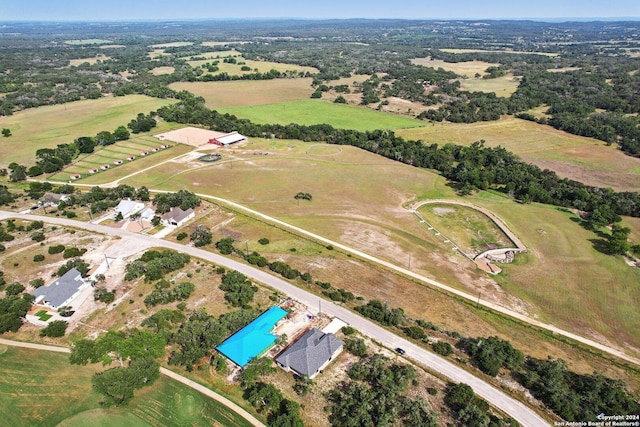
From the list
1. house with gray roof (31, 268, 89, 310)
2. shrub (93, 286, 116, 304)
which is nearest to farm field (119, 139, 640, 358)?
shrub (93, 286, 116, 304)

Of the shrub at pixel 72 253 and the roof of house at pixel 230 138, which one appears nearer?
the shrub at pixel 72 253

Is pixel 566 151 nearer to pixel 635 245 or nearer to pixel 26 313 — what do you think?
pixel 635 245

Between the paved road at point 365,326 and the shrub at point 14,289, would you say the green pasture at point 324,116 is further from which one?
the shrub at point 14,289

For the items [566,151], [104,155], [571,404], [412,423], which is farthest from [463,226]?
[104,155]

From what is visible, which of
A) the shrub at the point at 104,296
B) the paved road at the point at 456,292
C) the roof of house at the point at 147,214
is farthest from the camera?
the roof of house at the point at 147,214

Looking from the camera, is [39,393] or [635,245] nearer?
[39,393]

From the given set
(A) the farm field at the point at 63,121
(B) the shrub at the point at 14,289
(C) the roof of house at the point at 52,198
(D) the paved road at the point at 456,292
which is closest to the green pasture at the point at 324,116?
(A) the farm field at the point at 63,121
